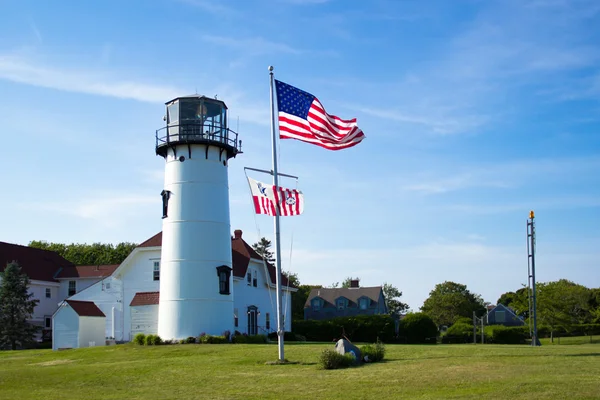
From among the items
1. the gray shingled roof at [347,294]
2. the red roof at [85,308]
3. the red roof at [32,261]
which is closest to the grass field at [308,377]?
the red roof at [85,308]

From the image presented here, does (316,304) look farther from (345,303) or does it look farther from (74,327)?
(74,327)

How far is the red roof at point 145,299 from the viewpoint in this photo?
1661 inches

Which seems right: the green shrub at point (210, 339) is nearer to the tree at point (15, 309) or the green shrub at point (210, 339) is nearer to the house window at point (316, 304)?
the tree at point (15, 309)

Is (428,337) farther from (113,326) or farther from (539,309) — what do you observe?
(113,326)

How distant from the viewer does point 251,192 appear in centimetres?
2402

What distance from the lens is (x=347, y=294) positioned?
76812 mm

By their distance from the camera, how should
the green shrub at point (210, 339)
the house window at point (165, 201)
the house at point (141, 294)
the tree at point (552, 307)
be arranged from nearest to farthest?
the green shrub at point (210, 339)
the house window at point (165, 201)
the house at point (141, 294)
the tree at point (552, 307)

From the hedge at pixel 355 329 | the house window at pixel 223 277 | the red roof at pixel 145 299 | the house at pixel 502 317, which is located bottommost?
the house at pixel 502 317

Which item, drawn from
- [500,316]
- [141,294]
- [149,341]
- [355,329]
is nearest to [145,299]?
[141,294]

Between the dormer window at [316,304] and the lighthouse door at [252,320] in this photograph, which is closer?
the lighthouse door at [252,320]

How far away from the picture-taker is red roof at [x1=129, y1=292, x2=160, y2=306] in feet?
138

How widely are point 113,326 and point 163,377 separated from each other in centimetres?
2280

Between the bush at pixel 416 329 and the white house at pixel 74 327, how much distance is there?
74.2 feet

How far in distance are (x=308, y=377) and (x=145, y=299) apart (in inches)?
973
